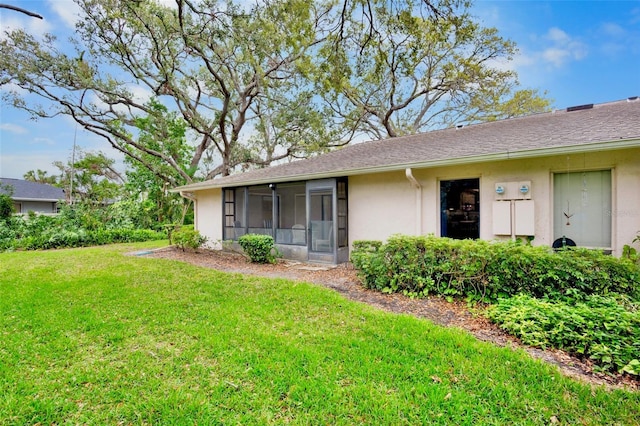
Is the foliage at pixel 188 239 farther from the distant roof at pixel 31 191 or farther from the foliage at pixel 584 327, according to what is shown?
the distant roof at pixel 31 191

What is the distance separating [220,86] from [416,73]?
11.0m

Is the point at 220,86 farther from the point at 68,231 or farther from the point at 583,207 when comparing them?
the point at 583,207

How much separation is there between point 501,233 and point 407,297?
2.57 metres

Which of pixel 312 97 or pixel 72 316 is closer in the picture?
pixel 72 316

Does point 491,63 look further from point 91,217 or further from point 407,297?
point 91,217

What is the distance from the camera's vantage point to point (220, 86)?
1808 cm

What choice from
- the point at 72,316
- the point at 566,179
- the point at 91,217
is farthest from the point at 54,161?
the point at 566,179

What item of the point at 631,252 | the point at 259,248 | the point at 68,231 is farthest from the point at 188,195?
the point at 631,252

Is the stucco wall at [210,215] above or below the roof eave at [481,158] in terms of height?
below

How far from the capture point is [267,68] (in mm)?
16812

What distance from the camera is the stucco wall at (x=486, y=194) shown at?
527cm

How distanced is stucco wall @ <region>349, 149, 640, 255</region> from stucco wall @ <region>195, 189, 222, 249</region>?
18.9 feet

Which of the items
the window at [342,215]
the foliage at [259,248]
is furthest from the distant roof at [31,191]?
the window at [342,215]

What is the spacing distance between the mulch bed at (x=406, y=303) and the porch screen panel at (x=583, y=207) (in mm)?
2805
